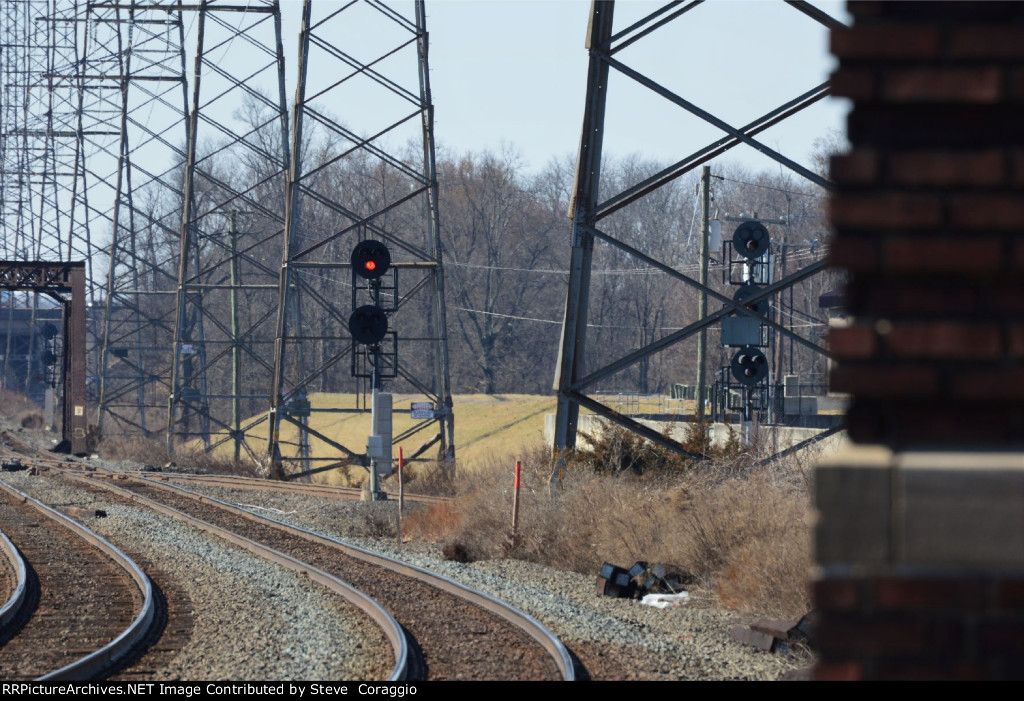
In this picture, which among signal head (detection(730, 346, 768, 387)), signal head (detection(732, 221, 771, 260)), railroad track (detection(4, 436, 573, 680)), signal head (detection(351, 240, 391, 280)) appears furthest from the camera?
signal head (detection(730, 346, 768, 387))

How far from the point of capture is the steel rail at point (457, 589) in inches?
355

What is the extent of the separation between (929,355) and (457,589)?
9732 millimetres

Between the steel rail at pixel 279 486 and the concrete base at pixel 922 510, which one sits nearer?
the concrete base at pixel 922 510

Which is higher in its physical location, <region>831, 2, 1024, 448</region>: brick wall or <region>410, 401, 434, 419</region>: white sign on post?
<region>831, 2, 1024, 448</region>: brick wall

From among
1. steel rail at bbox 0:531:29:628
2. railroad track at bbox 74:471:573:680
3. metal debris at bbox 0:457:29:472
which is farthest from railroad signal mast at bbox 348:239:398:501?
metal debris at bbox 0:457:29:472

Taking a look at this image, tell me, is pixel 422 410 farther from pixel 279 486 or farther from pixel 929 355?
pixel 929 355

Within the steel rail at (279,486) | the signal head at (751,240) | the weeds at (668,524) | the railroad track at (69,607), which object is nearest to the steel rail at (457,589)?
the weeds at (668,524)

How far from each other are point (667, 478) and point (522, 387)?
60.8 m

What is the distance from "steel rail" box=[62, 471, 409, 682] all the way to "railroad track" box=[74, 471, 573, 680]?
0.33ft

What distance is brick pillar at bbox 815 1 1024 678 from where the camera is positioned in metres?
2.85

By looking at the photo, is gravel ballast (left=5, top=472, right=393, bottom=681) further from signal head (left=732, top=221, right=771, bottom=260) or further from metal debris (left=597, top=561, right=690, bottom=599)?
signal head (left=732, top=221, right=771, bottom=260)

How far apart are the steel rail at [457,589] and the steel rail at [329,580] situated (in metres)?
0.88

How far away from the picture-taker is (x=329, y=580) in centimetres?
1277

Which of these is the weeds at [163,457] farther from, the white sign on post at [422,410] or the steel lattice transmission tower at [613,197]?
the steel lattice transmission tower at [613,197]
